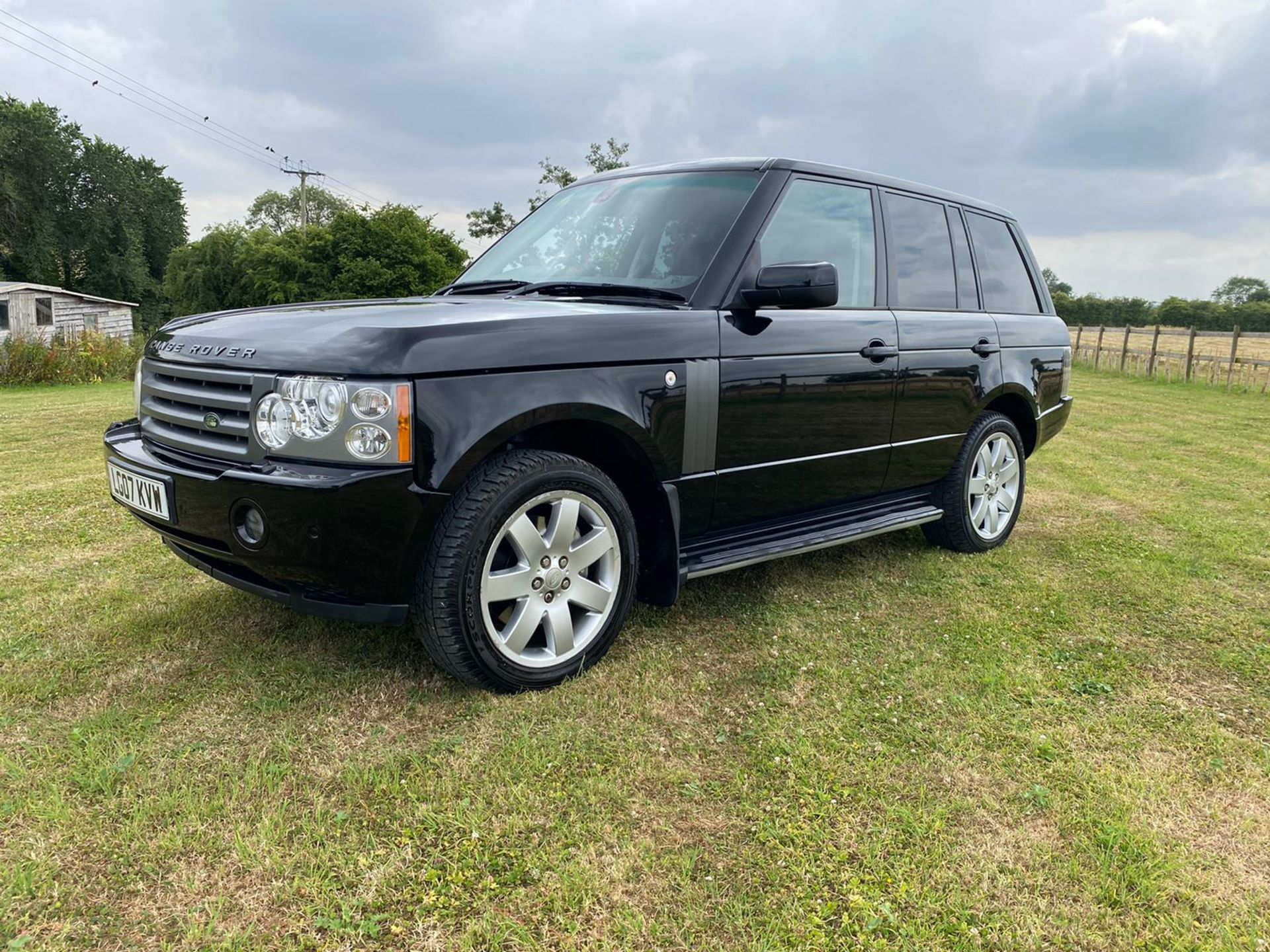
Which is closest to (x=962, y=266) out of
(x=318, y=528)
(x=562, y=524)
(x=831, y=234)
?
(x=831, y=234)

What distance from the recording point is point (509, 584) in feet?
9.00

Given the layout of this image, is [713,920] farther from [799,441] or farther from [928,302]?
[928,302]

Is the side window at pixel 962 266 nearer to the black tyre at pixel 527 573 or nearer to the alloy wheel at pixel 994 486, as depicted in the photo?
the alloy wheel at pixel 994 486

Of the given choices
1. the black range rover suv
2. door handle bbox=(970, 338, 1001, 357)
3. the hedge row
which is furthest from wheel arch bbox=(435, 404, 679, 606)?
the hedge row

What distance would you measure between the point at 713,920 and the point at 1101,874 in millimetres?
957

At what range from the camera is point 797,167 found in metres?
3.65

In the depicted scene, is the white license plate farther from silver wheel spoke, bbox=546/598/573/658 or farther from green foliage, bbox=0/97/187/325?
green foliage, bbox=0/97/187/325

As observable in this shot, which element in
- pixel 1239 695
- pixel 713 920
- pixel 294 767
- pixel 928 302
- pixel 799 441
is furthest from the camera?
pixel 928 302

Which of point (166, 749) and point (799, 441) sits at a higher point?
point (799, 441)

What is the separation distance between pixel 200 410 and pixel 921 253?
3358mm

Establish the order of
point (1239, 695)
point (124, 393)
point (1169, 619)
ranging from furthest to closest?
1. point (124, 393)
2. point (1169, 619)
3. point (1239, 695)

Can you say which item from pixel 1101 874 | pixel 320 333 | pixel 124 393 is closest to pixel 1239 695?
pixel 1101 874

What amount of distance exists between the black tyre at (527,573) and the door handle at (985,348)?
8.01 feet

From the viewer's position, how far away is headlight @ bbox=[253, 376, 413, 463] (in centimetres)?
240
